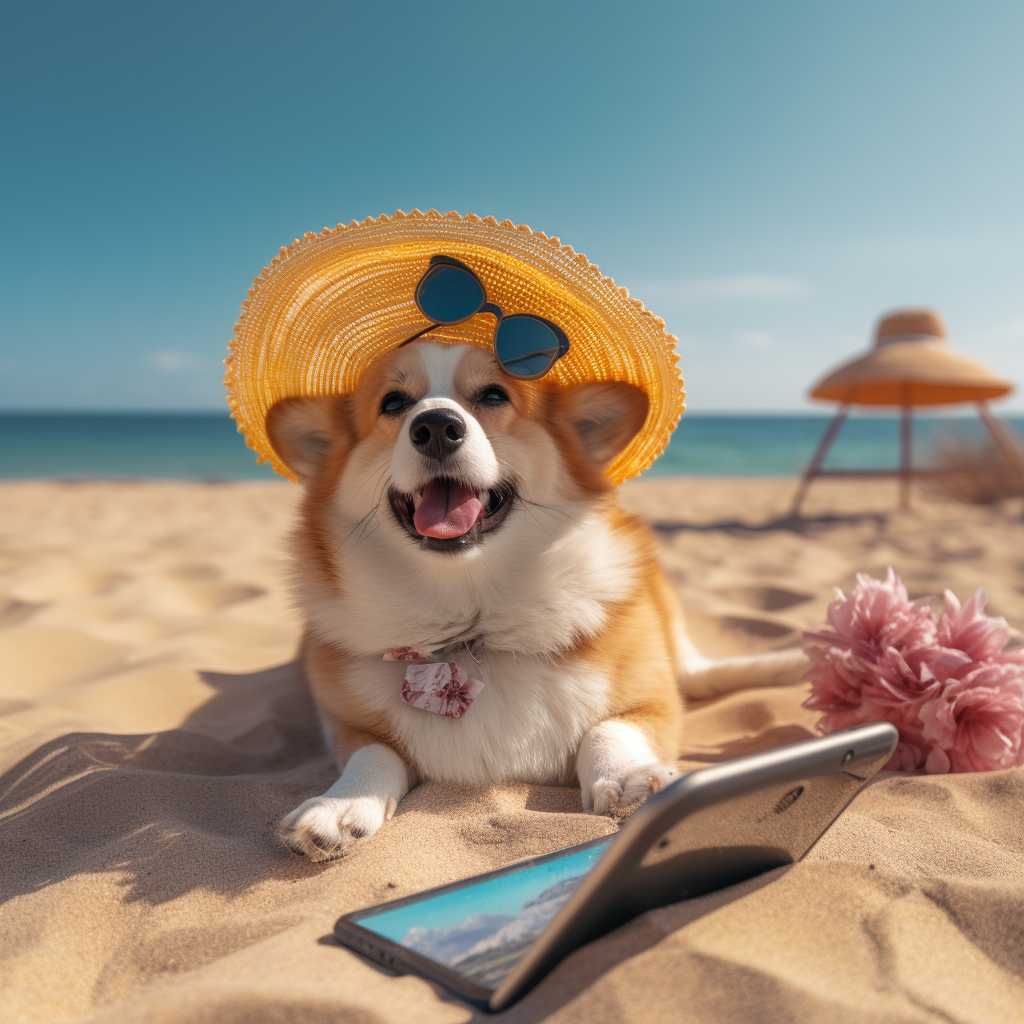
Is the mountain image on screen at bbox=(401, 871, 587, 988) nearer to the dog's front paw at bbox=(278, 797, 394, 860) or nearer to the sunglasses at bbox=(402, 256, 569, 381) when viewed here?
the dog's front paw at bbox=(278, 797, 394, 860)

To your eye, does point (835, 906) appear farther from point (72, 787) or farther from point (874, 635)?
point (72, 787)

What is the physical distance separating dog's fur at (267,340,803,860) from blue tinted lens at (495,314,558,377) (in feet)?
0.16

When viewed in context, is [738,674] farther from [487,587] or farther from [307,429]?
[307,429]

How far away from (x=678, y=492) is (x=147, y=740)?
9053 mm

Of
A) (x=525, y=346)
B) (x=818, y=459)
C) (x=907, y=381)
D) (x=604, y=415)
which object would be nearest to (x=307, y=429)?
(x=525, y=346)

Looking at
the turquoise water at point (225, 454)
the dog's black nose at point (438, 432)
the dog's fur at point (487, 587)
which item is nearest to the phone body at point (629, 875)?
the dog's fur at point (487, 587)

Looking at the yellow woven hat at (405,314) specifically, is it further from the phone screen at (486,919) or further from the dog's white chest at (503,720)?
the phone screen at (486,919)

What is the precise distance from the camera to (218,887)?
3.91 feet

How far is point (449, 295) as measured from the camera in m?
1.80

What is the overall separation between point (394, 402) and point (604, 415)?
557mm

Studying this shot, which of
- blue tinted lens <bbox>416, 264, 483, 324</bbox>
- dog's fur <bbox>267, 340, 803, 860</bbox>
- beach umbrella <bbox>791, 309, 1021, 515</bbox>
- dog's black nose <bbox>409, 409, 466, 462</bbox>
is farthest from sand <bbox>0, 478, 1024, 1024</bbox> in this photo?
beach umbrella <bbox>791, 309, 1021, 515</bbox>

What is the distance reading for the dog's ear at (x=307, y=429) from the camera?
6.31 feet

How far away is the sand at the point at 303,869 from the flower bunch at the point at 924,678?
10 centimetres

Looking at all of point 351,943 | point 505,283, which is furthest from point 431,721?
point 505,283
